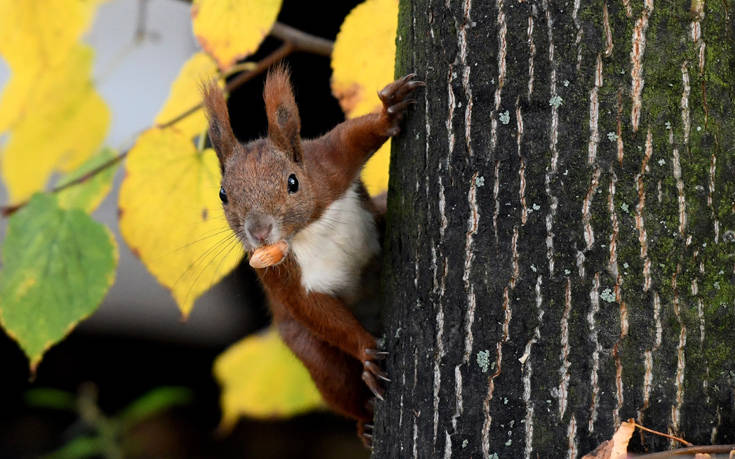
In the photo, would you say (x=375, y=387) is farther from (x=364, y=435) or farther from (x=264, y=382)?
(x=264, y=382)

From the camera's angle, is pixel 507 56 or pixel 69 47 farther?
pixel 69 47

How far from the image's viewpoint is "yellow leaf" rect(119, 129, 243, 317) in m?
1.70

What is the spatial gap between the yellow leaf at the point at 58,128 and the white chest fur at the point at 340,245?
0.64 metres

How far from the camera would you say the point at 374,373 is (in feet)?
4.96

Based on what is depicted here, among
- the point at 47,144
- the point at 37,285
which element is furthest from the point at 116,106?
the point at 37,285

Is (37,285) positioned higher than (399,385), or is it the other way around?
(37,285)

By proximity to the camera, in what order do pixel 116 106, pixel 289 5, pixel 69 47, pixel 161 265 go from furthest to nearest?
1. pixel 116 106
2. pixel 289 5
3. pixel 69 47
4. pixel 161 265

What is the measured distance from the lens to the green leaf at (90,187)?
1.87 metres

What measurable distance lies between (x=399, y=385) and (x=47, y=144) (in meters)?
1.15

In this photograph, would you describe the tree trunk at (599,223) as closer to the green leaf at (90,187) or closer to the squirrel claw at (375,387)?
the squirrel claw at (375,387)

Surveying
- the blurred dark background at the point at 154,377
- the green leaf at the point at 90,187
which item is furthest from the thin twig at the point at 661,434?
the blurred dark background at the point at 154,377

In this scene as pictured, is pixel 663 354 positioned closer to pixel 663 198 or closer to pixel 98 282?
pixel 663 198

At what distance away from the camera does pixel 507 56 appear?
1.25 m

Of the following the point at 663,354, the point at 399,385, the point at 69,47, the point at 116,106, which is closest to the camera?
the point at 663,354
